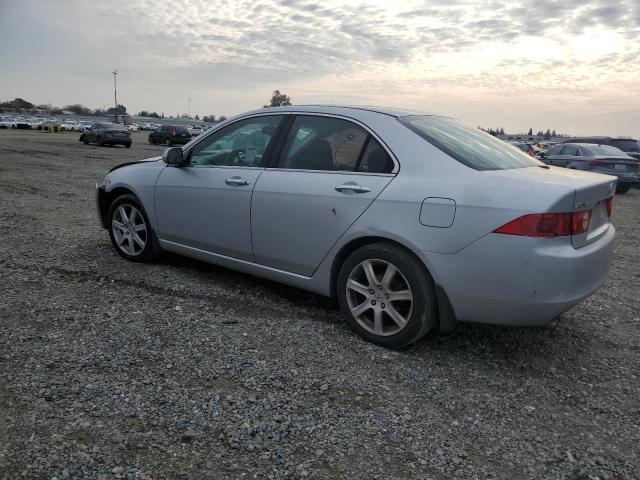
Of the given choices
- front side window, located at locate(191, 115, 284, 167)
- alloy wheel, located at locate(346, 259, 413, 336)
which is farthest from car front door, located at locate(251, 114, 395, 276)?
alloy wheel, located at locate(346, 259, 413, 336)

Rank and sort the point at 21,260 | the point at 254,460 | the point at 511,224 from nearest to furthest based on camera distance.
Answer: the point at 254,460 < the point at 511,224 < the point at 21,260

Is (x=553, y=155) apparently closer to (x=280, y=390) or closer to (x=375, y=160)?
(x=375, y=160)

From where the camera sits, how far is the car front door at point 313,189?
12.1 feet

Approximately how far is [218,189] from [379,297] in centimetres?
176

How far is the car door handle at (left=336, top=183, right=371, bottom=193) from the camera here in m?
3.62

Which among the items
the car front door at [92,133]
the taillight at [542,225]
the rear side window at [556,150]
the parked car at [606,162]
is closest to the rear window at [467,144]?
the taillight at [542,225]

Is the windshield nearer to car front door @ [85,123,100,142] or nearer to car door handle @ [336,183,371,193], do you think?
car door handle @ [336,183,371,193]

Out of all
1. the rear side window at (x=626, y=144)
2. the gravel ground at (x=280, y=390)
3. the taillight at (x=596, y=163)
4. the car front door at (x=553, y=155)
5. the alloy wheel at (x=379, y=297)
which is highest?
the rear side window at (x=626, y=144)

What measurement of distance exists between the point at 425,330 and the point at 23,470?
7.65 ft

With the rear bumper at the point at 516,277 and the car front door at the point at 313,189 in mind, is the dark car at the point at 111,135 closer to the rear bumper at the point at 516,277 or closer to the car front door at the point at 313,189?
the car front door at the point at 313,189

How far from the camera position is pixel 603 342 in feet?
12.9

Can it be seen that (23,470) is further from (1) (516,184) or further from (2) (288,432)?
(1) (516,184)

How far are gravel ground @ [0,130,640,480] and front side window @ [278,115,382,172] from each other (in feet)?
3.93

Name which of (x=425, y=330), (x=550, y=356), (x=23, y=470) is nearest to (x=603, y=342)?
(x=550, y=356)
